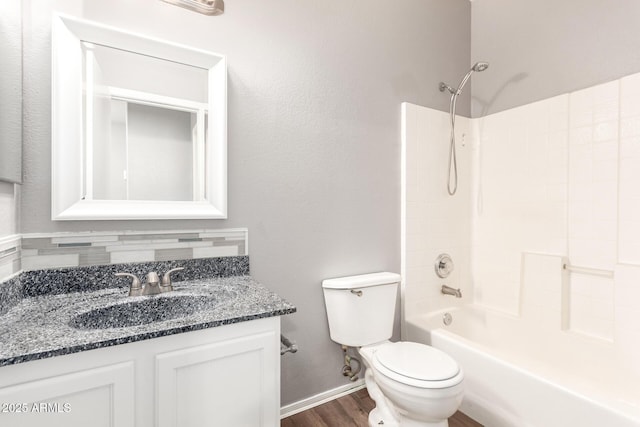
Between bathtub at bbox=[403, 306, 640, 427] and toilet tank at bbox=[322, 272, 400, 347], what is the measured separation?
0.38 meters

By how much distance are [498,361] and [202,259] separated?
1527 mm

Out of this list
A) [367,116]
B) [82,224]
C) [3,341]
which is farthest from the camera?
[367,116]

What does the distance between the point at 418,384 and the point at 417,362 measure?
0.14m

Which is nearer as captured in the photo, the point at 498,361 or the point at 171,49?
the point at 171,49

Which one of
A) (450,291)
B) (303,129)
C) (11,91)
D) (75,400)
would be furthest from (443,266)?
(11,91)

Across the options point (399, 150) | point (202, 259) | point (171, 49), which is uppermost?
point (171, 49)

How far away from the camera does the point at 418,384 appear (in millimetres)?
1268

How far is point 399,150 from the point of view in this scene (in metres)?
2.07

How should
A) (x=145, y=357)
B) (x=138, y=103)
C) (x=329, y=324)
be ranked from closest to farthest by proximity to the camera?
(x=145, y=357)
(x=138, y=103)
(x=329, y=324)

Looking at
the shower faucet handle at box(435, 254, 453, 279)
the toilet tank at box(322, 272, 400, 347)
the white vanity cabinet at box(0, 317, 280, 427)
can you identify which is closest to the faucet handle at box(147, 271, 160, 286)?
the white vanity cabinet at box(0, 317, 280, 427)

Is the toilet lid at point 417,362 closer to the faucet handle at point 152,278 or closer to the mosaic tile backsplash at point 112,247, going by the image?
the mosaic tile backsplash at point 112,247

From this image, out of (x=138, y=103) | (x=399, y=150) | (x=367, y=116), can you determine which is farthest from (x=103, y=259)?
(x=399, y=150)

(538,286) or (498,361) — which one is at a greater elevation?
(538,286)

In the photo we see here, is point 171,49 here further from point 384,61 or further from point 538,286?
point 538,286
